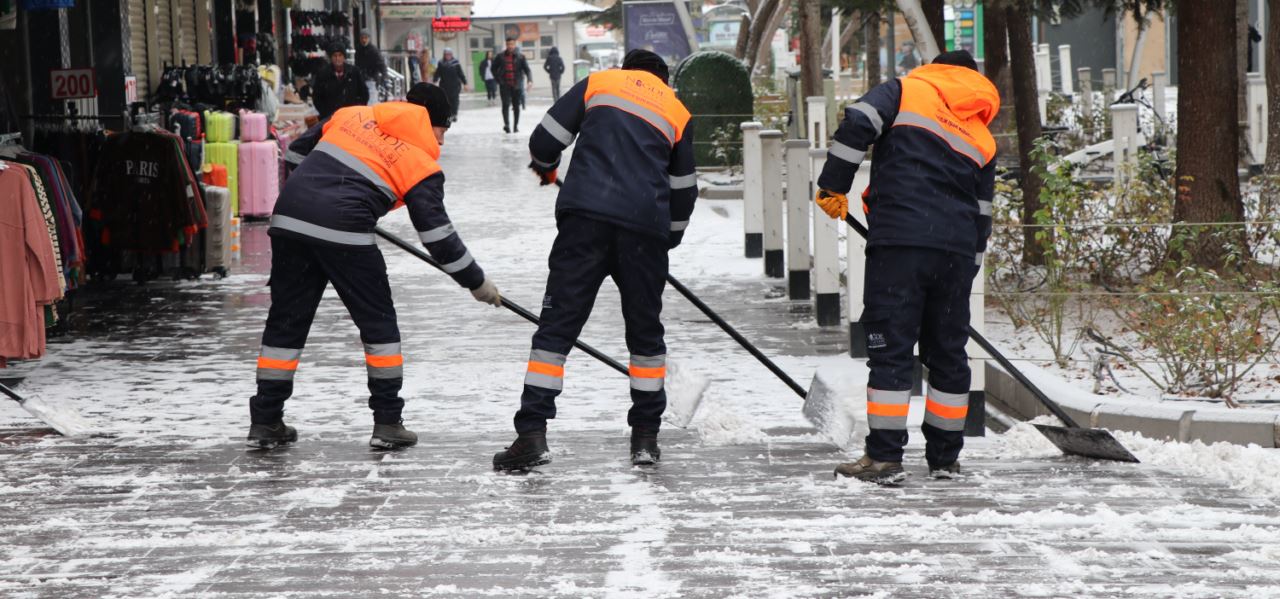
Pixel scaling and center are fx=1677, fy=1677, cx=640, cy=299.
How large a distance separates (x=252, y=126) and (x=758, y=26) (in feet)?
49.6

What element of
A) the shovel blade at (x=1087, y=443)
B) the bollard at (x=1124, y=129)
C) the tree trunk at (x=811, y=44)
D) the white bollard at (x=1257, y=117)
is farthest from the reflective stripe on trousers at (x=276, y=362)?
the tree trunk at (x=811, y=44)

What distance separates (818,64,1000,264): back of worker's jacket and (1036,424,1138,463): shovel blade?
0.89 m

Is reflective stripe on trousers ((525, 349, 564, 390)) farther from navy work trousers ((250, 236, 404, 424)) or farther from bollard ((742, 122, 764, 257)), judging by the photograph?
bollard ((742, 122, 764, 257))

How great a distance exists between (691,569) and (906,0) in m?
7.20

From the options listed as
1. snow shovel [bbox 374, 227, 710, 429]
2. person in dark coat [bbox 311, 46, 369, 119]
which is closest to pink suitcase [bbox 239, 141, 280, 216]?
person in dark coat [bbox 311, 46, 369, 119]

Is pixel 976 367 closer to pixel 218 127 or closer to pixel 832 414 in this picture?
pixel 832 414

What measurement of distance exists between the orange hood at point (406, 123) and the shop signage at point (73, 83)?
6.27 m

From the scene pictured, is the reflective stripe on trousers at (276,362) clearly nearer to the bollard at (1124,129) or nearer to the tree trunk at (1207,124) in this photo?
the tree trunk at (1207,124)

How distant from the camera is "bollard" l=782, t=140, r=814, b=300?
10.3 metres

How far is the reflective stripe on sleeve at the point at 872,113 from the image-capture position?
20.1 feet

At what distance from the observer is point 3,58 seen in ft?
41.2

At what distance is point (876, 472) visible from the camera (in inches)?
245

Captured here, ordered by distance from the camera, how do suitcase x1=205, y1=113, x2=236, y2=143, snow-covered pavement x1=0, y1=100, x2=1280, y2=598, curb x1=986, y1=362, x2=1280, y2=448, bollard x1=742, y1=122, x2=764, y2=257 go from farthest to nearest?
suitcase x1=205, y1=113, x2=236, y2=143 < bollard x1=742, y1=122, x2=764, y2=257 < curb x1=986, y1=362, x2=1280, y2=448 < snow-covered pavement x1=0, y1=100, x2=1280, y2=598

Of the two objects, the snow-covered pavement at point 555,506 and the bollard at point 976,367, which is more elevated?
the bollard at point 976,367
